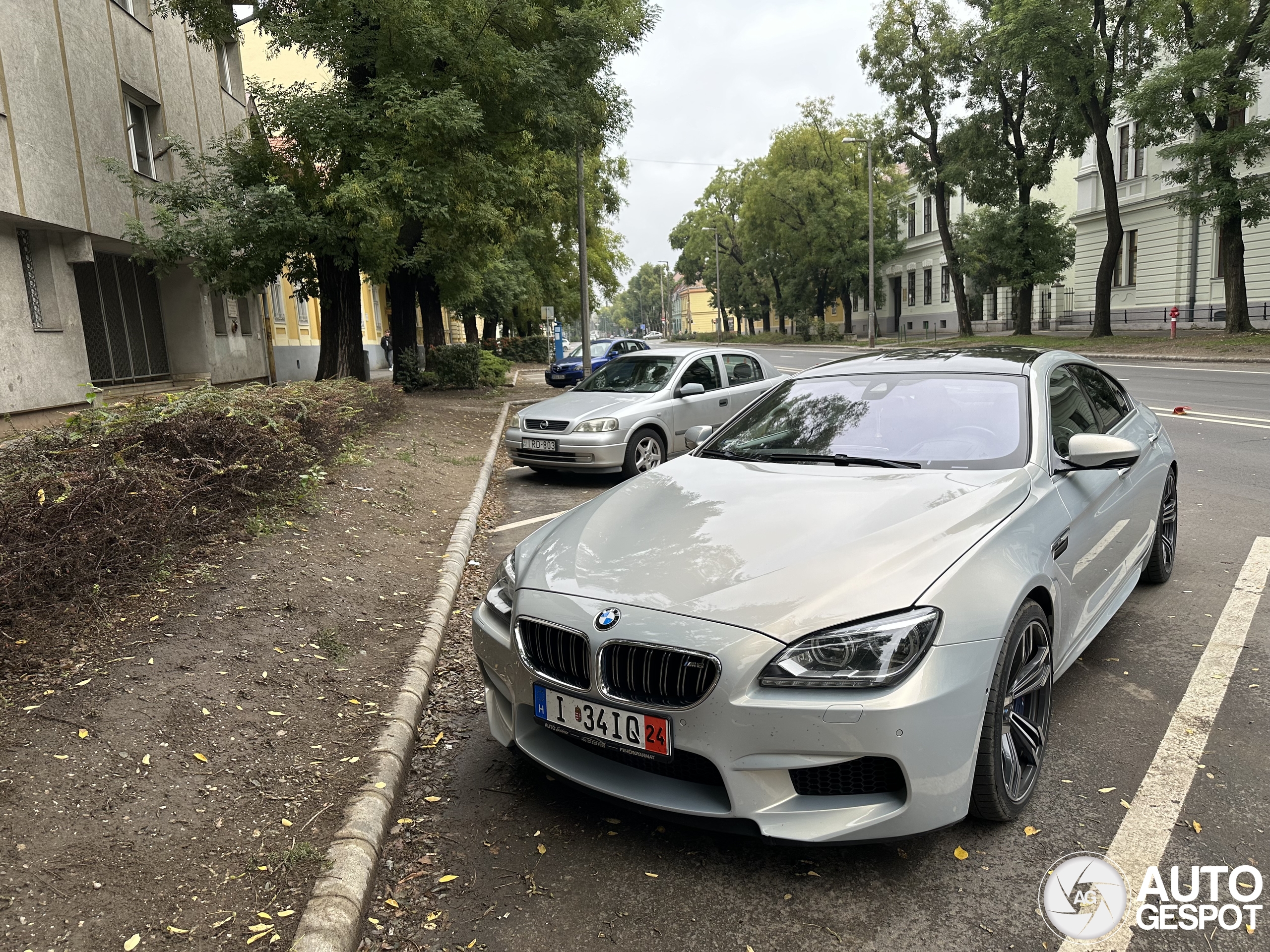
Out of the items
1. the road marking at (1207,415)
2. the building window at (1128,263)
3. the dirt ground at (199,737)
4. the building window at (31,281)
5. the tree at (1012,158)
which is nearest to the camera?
the dirt ground at (199,737)

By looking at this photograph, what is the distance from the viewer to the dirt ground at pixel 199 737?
2.53 m

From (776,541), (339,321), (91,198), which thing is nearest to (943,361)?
(776,541)

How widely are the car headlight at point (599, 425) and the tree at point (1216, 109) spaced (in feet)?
72.9

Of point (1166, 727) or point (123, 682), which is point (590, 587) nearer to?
point (123, 682)

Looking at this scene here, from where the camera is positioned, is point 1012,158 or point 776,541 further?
point 1012,158

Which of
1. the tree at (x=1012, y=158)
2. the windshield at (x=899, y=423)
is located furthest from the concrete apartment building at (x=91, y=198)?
the tree at (x=1012, y=158)

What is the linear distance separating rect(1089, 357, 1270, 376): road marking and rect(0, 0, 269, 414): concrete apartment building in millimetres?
21243

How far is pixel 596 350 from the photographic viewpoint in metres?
31.5

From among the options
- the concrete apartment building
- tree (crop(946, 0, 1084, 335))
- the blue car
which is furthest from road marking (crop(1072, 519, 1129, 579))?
tree (crop(946, 0, 1084, 335))

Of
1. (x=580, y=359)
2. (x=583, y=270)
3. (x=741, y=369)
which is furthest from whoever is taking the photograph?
(x=580, y=359)

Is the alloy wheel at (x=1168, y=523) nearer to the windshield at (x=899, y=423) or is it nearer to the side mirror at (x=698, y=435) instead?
the windshield at (x=899, y=423)

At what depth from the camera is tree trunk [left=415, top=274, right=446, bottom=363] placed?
2231 centimetres

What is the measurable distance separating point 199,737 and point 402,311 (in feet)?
57.0

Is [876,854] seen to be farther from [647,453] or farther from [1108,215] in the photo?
[1108,215]
